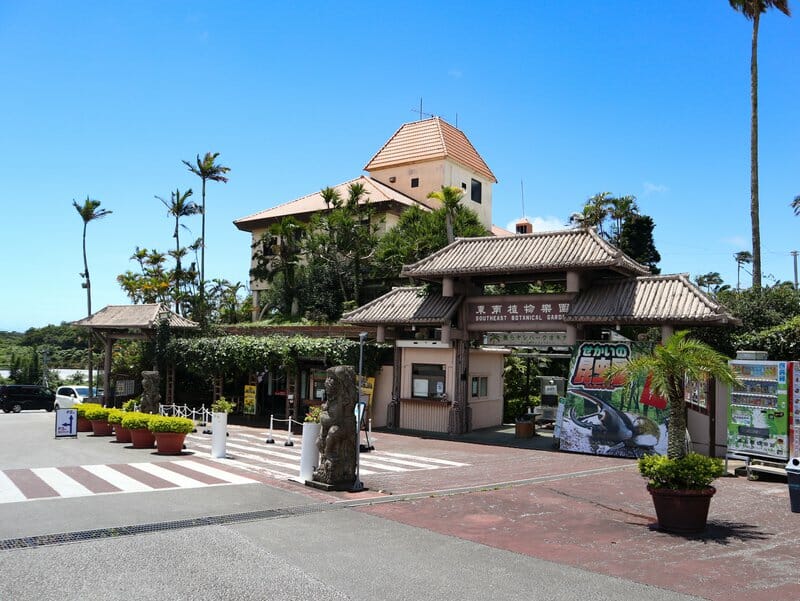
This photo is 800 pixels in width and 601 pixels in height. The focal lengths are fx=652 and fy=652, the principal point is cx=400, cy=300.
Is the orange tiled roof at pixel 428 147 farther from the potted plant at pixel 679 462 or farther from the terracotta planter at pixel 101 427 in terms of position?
the potted plant at pixel 679 462

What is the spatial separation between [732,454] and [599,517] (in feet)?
21.0

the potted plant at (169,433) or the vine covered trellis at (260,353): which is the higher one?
the vine covered trellis at (260,353)

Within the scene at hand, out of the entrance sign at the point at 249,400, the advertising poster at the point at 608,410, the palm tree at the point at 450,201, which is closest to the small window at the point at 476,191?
the palm tree at the point at 450,201

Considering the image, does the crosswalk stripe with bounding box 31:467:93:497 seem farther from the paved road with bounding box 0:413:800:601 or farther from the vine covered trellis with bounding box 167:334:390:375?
the vine covered trellis with bounding box 167:334:390:375

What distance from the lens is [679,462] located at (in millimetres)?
9273

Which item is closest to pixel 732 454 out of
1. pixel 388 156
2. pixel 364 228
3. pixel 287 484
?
pixel 287 484

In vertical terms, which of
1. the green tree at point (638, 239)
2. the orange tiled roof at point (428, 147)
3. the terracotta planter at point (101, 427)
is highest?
the orange tiled roof at point (428, 147)

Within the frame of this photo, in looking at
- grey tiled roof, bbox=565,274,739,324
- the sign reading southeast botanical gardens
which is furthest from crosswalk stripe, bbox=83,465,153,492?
grey tiled roof, bbox=565,274,739,324

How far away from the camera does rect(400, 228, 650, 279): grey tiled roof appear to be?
20.0 m

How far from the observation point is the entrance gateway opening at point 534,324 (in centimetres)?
1859

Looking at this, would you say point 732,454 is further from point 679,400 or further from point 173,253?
point 173,253

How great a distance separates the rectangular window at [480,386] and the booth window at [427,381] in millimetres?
1738

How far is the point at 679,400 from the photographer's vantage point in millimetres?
9672

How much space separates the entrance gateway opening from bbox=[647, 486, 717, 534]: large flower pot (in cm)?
917
